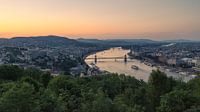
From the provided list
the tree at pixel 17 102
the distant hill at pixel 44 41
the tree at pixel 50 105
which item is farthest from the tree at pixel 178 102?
the distant hill at pixel 44 41

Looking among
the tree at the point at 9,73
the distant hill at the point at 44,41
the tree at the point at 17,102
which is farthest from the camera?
the distant hill at the point at 44,41

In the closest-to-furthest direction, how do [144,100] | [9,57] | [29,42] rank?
[144,100]
[9,57]
[29,42]

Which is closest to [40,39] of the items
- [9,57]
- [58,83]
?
[9,57]

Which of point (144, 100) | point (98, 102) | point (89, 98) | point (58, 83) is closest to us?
point (98, 102)

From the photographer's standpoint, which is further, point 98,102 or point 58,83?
point 58,83

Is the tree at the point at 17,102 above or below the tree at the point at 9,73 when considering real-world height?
above

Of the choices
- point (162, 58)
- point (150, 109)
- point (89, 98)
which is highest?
point (89, 98)

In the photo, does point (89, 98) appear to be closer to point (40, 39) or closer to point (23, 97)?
point (23, 97)

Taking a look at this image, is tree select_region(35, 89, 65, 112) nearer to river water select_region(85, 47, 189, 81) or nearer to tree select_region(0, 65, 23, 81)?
tree select_region(0, 65, 23, 81)

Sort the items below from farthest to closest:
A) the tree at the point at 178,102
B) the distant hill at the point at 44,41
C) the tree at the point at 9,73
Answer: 1. the distant hill at the point at 44,41
2. the tree at the point at 9,73
3. the tree at the point at 178,102

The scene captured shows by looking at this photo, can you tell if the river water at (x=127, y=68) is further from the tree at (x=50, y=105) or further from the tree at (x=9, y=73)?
the tree at (x=50, y=105)

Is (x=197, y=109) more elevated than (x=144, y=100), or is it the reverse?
(x=197, y=109)
